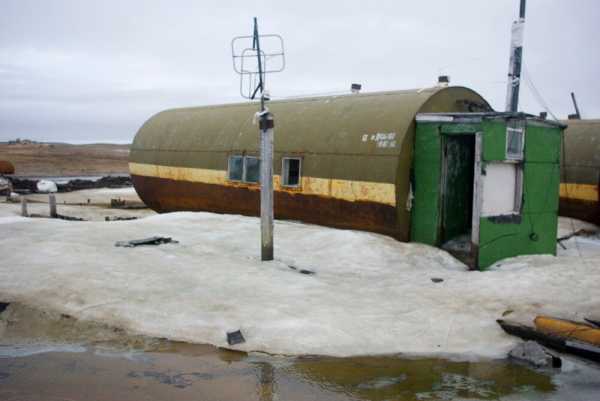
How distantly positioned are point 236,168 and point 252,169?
25.9 inches

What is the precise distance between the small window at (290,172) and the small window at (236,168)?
1.63 metres

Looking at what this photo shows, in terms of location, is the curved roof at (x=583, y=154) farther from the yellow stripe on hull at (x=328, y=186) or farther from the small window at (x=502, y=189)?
the yellow stripe on hull at (x=328, y=186)

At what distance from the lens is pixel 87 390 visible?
19.0 ft

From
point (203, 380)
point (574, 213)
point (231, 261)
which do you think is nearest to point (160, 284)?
point (231, 261)

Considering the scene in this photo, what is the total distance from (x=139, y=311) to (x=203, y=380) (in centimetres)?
218

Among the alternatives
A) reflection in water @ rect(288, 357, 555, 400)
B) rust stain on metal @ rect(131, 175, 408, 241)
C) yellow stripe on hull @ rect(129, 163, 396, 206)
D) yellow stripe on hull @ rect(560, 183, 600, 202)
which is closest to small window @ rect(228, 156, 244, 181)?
yellow stripe on hull @ rect(129, 163, 396, 206)

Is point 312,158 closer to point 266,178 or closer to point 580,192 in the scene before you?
point 266,178

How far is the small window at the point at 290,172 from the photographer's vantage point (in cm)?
1484

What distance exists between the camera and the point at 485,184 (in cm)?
1169

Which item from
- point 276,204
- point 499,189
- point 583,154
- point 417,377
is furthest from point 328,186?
point 583,154

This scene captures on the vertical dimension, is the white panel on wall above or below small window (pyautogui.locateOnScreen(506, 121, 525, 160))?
below

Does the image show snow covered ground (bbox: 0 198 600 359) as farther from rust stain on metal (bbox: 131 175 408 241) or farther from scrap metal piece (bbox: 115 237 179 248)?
rust stain on metal (bbox: 131 175 408 241)

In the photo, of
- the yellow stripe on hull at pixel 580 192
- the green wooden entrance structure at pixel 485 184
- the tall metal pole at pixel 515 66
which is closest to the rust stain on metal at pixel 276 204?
the green wooden entrance structure at pixel 485 184

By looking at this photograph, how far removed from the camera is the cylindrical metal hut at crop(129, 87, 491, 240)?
41.4 feet
